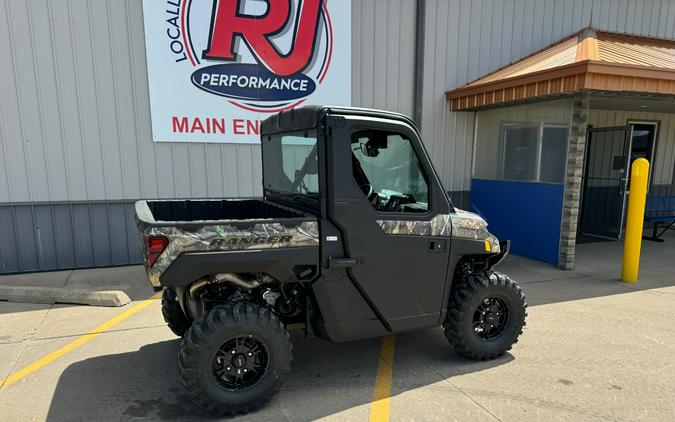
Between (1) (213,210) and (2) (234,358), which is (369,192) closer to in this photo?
(2) (234,358)

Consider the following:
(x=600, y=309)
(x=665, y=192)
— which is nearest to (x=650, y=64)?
(x=600, y=309)

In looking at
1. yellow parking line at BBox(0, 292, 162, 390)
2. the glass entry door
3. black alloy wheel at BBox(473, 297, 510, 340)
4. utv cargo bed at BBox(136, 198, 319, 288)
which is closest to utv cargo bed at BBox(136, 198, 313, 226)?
utv cargo bed at BBox(136, 198, 319, 288)

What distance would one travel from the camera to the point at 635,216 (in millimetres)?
6039

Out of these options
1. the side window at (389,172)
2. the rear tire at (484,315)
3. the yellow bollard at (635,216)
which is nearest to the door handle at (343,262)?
the side window at (389,172)

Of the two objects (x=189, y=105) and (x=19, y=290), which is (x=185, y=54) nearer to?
(x=189, y=105)

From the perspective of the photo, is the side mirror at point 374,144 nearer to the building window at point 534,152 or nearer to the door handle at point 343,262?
the door handle at point 343,262

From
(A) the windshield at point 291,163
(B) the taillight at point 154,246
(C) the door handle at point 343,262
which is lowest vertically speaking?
(C) the door handle at point 343,262

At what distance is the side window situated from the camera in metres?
3.28

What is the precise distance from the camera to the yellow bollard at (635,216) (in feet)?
19.3

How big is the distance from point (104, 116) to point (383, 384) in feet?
19.5

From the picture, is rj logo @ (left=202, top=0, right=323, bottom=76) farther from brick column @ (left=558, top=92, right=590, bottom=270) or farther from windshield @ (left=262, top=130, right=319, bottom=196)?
brick column @ (left=558, top=92, right=590, bottom=270)

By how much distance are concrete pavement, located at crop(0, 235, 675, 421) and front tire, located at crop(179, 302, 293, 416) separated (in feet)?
0.70

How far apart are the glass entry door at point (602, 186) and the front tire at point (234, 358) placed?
9.08m

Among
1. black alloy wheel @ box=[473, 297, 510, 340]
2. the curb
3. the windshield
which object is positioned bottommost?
the curb
